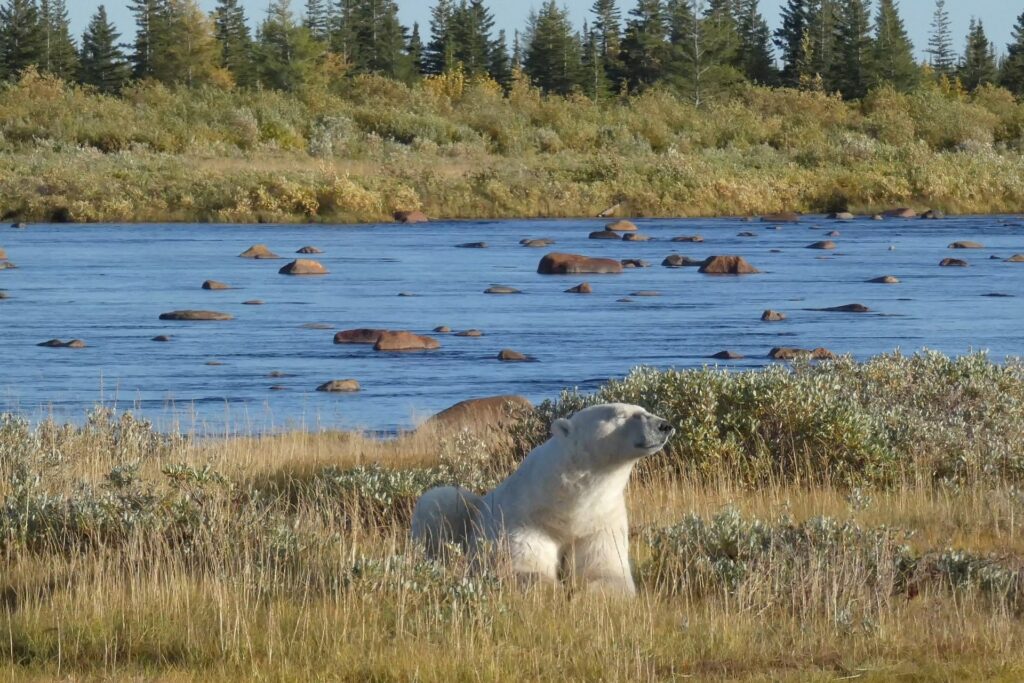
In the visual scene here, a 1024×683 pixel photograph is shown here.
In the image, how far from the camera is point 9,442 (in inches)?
467

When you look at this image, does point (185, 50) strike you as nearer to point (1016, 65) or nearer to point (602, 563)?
point (1016, 65)

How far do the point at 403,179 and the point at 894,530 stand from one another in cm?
4718

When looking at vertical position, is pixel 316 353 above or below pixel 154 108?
below

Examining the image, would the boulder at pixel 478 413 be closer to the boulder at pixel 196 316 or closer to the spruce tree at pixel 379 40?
the boulder at pixel 196 316

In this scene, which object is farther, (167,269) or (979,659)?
(167,269)

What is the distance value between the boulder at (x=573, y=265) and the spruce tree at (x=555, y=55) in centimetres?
6343

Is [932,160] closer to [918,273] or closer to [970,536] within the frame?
[918,273]

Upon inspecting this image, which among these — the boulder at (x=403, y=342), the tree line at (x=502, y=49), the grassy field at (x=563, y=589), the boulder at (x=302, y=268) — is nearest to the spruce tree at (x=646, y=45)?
the tree line at (x=502, y=49)

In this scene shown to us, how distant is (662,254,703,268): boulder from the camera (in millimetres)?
36781

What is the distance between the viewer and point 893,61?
3634 inches

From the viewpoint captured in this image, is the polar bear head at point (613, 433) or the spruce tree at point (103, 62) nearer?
the polar bear head at point (613, 433)

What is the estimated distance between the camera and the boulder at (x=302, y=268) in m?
34.2

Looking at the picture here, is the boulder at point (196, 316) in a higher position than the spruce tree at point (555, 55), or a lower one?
lower

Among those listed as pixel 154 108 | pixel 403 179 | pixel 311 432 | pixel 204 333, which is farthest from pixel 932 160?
pixel 311 432
